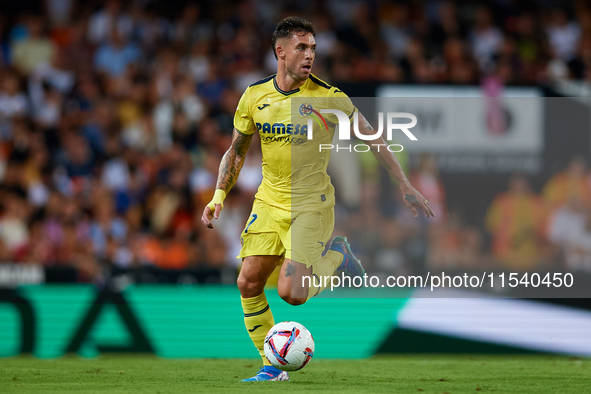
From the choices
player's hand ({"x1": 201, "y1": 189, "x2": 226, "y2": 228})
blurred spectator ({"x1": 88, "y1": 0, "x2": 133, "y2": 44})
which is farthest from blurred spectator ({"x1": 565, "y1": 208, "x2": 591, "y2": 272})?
blurred spectator ({"x1": 88, "y1": 0, "x2": 133, "y2": 44})

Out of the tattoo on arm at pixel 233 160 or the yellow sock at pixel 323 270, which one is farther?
the tattoo on arm at pixel 233 160

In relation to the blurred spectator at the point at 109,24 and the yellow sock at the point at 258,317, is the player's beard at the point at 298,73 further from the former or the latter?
the blurred spectator at the point at 109,24

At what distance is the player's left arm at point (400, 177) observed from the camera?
7.22 m

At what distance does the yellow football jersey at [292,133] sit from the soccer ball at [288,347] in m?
1.06

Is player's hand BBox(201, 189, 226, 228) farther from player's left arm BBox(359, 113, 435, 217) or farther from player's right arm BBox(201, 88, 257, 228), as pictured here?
player's left arm BBox(359, 113, 435, 217)

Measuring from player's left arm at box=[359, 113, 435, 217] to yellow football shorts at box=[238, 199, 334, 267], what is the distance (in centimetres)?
82

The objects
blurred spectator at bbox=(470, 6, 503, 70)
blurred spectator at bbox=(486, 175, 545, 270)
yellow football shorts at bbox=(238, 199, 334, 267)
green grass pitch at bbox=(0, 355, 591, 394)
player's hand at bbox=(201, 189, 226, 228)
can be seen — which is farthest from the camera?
blurred spectator at bbox=(470, 6, 503, 70)

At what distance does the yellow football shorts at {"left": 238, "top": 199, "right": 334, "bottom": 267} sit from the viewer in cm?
690

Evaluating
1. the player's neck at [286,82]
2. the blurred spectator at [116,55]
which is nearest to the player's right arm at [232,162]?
the player's neck at [286,82]

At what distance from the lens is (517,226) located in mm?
9586

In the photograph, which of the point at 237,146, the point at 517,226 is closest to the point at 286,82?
the point at 237,146

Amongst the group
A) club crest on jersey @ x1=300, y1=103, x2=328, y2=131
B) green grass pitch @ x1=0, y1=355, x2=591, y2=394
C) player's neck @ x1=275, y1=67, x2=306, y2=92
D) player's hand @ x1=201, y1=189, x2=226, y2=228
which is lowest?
green grass pitch @ x1=0, y1=355, x2=591, y2=394

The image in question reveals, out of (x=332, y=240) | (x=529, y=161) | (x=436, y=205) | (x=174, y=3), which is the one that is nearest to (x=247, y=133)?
(x=332, y=240)

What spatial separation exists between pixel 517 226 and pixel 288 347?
13.5ft
